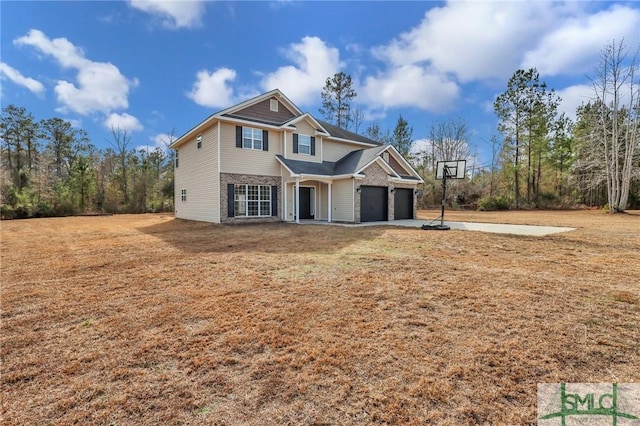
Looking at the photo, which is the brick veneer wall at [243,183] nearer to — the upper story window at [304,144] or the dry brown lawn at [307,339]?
the upper story window at [304,144]

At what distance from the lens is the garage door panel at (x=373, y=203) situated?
16.7m

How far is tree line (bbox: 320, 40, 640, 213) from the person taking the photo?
96.7ft

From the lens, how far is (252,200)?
16.0 meters

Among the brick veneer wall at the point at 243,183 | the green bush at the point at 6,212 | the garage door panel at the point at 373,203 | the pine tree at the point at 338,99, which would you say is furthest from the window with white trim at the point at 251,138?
the pine tree at the point at 338,99

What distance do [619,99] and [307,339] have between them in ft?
112

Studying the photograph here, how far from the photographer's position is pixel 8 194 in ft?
70.8

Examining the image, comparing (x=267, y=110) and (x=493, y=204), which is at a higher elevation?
(x=267, y=110)

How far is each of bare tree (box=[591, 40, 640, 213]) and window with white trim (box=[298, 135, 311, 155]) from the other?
24.9 m

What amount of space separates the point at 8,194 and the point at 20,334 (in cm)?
2702

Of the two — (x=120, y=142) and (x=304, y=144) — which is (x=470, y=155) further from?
(x=120, y=142)

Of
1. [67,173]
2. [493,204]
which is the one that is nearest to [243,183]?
[493,204]

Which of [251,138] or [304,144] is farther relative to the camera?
[304,144]

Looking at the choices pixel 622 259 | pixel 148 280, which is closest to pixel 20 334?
pixel 148 280

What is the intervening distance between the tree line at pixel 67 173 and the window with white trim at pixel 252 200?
1725 centimetres
